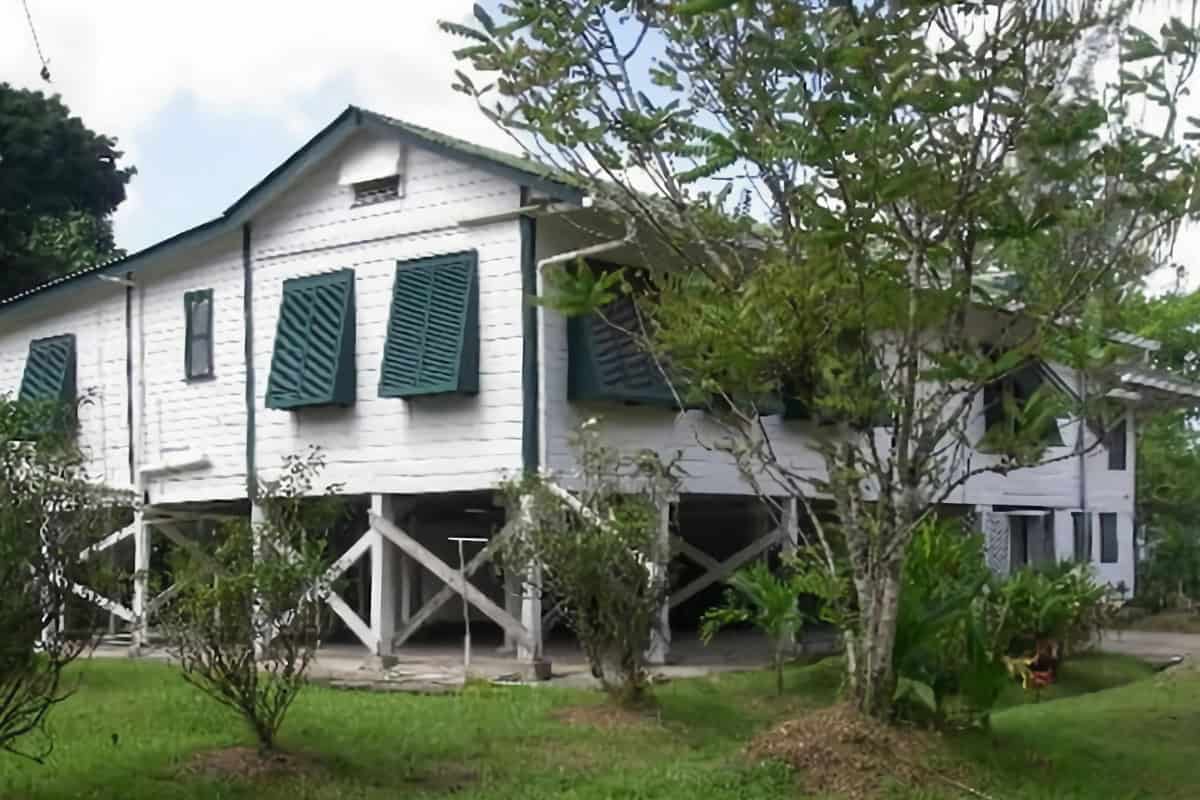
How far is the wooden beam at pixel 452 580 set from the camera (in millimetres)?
14070

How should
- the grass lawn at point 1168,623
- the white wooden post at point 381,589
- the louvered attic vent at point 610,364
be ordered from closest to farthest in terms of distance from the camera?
the louvered attic vent at point 610,364
the white wooden post at point 381,589
the grass lawn at point 1168,623

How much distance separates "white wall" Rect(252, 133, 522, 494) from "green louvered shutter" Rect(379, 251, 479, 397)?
132 mm

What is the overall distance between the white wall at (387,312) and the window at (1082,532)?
1283 centimetres

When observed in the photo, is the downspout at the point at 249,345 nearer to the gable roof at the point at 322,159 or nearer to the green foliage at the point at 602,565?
the gable roof at the point at 322,159

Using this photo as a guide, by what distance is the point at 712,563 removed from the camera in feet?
56.4

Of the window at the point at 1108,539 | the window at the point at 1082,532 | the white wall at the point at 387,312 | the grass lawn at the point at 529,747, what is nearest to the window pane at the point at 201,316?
the white wall at the point at 387,312

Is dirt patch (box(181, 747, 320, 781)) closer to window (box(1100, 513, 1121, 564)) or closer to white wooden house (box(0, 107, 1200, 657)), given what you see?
white wooden house (box(0, 107, 1200, 657))

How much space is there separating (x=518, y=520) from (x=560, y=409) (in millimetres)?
2825

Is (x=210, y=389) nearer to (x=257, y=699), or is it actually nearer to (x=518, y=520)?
(x=518, y=520)

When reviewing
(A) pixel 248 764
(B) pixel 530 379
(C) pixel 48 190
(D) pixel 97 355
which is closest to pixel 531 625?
(B) pixel 530 379

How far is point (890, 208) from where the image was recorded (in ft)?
29.5

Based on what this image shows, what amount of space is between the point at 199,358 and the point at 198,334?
0.93 feet

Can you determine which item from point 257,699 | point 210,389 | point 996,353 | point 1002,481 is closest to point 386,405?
point 210,389

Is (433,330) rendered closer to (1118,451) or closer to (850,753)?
(850,753)
